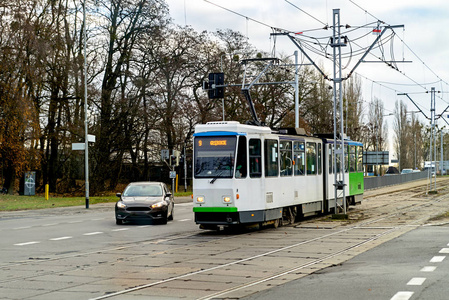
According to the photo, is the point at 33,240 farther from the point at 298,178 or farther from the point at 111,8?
the point at 111,8

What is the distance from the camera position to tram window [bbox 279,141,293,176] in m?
22.6

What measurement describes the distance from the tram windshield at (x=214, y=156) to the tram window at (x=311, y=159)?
5927mm

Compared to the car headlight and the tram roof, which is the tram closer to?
the tram roof

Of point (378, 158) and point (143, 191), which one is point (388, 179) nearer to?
point (378, 158)

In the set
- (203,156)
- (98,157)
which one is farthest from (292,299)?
(98,157)

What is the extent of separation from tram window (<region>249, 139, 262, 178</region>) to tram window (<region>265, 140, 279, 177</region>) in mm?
470

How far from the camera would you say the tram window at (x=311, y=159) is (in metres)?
25.3

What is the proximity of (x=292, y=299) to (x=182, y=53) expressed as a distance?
154 ft

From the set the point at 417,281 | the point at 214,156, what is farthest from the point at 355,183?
the point at 417,281

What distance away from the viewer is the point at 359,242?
17.2m

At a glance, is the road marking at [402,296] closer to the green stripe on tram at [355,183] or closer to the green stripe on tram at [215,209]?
the green stripe on tram at [215,209]

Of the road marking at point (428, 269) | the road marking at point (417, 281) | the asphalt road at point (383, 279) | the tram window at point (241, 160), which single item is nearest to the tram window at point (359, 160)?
the tram window at point (241, 160)

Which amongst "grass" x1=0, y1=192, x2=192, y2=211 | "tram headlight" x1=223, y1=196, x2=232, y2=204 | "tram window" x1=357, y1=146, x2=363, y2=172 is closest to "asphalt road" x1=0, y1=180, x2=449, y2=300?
"tram headlight" x1=223, y1=196, x2=232, y2=204

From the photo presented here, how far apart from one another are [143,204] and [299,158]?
225 inches
